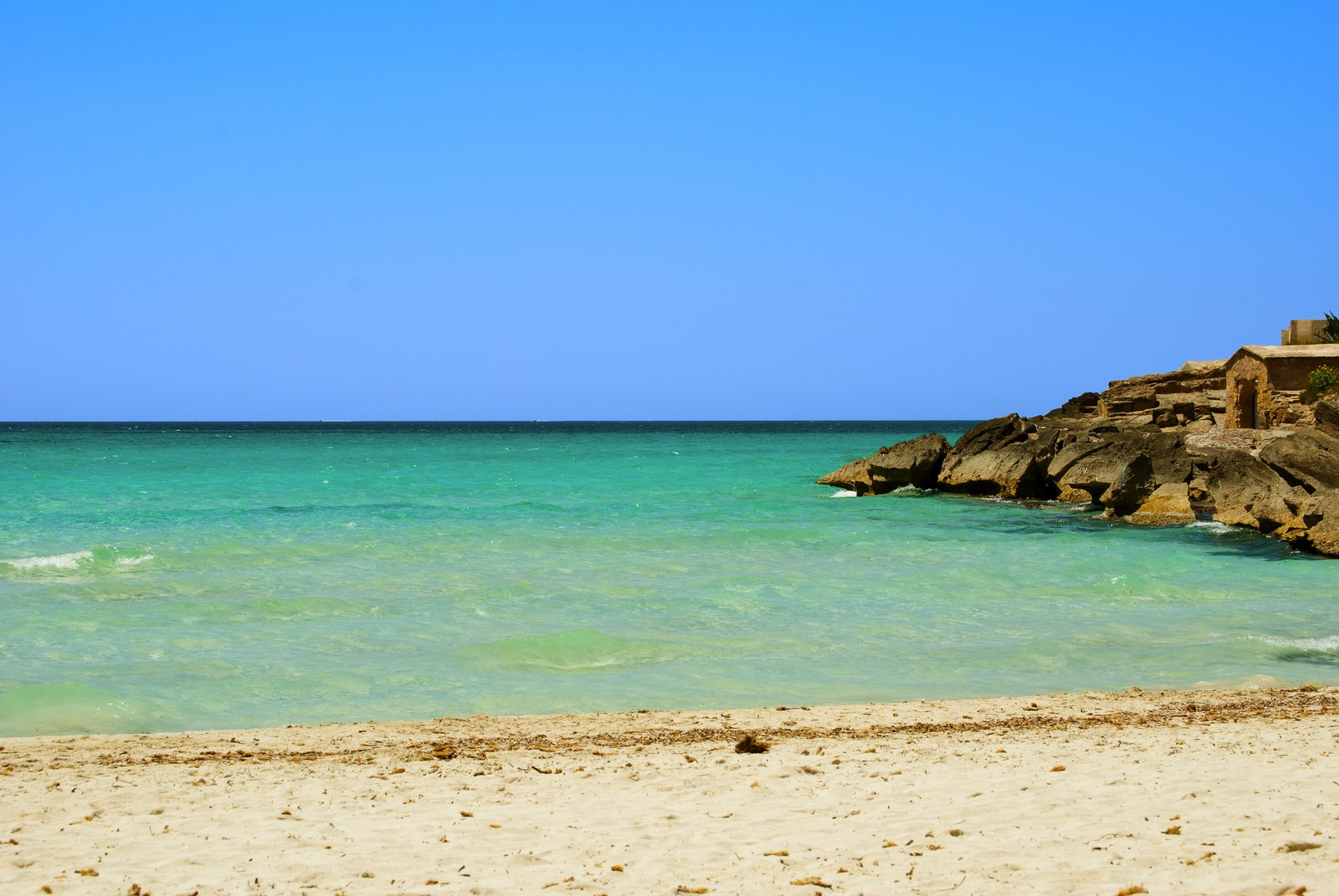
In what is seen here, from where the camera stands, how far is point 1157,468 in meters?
26.0

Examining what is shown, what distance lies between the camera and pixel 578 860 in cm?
491

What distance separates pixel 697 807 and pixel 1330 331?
4037cm

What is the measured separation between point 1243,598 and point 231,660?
41.3ft

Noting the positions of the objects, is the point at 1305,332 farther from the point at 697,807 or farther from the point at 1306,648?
the point at 697,807

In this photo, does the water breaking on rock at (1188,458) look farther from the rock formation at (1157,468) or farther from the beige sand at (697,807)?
the beige sand at (697,807)

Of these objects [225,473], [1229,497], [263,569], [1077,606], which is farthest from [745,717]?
→ [225,473]

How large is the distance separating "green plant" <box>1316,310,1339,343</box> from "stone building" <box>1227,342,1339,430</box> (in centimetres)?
503

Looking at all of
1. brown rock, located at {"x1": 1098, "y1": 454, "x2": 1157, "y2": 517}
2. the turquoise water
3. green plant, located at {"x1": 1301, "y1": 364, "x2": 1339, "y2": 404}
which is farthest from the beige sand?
green plant, located at {"x1": 1301, "y1": 364, "x2": 1339, "y2": 404}

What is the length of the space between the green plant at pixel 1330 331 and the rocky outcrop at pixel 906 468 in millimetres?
15631

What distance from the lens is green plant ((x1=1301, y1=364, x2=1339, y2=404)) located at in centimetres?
3142

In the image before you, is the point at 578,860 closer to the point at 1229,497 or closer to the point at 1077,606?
the point at 1077,606

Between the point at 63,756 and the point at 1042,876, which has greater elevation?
the point at 1042,876

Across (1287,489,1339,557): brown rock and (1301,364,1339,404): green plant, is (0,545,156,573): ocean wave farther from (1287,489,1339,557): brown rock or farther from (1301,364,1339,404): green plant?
(1301,364,1339,404): green plant

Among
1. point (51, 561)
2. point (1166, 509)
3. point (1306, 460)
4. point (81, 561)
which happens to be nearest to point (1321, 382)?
point (1306, 460)
